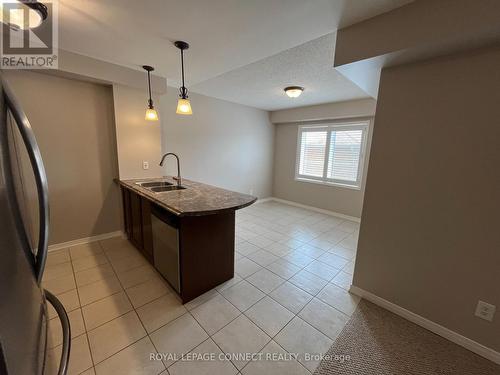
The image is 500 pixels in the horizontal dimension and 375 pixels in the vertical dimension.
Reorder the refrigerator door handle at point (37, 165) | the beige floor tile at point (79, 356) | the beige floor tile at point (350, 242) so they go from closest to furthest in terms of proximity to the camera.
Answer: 1. the refrigerator door handle at point (37, 165)
2. the beige floor tile at point (79, 356)
3. the beige floor tile at point (350, 242)

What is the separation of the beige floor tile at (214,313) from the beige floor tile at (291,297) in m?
0.44

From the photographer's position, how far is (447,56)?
142cm

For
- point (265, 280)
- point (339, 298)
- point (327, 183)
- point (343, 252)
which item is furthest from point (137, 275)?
point (327, 183)

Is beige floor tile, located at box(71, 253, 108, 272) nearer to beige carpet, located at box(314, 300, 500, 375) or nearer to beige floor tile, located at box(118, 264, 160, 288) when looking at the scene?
beige floor tile, located at box(118, 264, 160, 288)

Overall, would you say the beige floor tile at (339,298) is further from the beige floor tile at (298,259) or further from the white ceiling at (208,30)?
the white ceiling at (208,30)

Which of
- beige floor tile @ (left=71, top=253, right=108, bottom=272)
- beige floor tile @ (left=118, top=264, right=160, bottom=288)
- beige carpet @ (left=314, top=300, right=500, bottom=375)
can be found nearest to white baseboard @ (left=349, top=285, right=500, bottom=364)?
beige carpet @ (left=314, top=300, right=500, bottom=375)

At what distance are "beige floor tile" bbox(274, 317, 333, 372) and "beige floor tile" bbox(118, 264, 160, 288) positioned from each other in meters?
1.45

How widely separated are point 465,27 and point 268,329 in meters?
2.36

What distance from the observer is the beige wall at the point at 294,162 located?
3980mm

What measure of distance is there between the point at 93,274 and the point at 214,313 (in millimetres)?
1461

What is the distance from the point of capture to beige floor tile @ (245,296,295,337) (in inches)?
64.8

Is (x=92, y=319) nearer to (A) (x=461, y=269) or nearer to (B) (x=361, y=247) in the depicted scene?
(B) (x=361, y=247)

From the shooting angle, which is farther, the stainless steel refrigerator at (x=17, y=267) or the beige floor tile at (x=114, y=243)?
the beige floor tile at (x=114, y=243)

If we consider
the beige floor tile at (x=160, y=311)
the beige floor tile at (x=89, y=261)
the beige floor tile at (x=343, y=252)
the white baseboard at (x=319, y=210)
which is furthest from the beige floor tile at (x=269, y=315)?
the white baseboard at (x=319, y=210)
